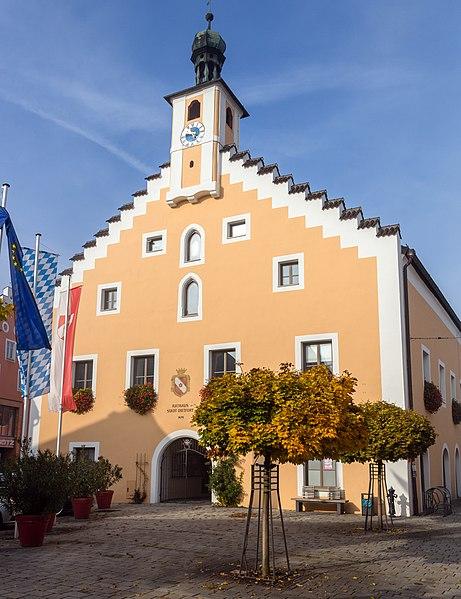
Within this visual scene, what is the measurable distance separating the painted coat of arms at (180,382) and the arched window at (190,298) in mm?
2306

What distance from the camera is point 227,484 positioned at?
21.4 metres

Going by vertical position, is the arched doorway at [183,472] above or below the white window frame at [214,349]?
below

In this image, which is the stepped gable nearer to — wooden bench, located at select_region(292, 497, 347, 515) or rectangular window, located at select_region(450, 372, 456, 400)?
wooden bench, located at select_region(292, 497, 347, 515)

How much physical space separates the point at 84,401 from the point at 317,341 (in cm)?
994

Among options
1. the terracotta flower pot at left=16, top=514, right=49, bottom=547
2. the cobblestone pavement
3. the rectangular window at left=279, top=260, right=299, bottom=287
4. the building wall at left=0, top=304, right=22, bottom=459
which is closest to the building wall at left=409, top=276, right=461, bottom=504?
the rectangular window at left=279, top=260, right=299, bottom=287

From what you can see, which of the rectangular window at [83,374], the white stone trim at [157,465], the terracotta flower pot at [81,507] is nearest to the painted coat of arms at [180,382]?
the white stone trim at [157,465]

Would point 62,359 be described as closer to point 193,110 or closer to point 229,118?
point 193,110

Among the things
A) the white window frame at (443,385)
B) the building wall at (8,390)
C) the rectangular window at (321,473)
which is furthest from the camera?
the building wall at (8,390)

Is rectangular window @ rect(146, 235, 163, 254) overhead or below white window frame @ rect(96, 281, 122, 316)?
overhead

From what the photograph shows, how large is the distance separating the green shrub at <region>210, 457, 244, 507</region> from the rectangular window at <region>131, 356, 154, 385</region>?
4711mm

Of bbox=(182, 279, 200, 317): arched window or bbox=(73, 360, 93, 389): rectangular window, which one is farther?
bbox=(73, 360, 93, 389): rectangular window

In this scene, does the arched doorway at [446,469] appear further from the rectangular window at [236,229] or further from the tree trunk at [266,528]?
the tree trunk at [266,528]

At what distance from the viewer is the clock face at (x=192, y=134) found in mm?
25828

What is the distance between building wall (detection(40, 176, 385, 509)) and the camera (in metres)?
21.0
